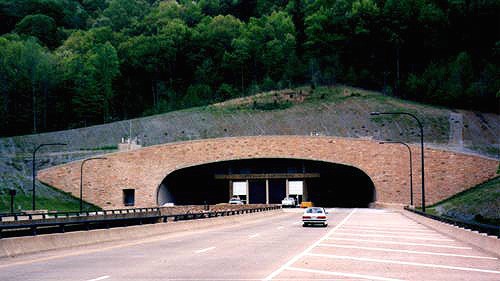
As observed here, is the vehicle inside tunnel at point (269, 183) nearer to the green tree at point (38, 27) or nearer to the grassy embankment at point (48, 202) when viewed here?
the grassy embankment at point (48, 202)

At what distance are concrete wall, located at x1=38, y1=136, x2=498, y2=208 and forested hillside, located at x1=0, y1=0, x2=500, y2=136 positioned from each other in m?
40.9

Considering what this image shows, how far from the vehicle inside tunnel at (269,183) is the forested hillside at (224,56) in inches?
1306

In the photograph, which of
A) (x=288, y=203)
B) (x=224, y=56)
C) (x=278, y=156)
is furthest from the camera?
(x=224, y=56)

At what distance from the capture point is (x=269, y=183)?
100438mm

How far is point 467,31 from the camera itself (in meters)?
148

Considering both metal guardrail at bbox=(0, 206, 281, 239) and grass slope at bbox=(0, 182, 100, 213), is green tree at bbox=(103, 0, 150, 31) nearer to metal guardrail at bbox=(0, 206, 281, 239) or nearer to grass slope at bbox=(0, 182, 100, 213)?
grass slope at bbox=(0, 182, 100, 213)

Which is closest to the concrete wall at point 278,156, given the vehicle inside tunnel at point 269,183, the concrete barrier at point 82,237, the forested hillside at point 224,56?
the vehicle inside tunnel at point 269,183

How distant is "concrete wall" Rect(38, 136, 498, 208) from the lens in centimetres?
8512

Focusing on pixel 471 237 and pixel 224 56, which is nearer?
pixel 471 237

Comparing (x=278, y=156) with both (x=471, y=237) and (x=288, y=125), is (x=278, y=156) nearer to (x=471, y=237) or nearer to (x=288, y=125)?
(x=288, y=125)

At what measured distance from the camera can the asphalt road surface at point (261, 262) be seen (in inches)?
589

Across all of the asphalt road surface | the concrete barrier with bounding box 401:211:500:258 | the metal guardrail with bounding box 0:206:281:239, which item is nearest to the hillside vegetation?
the metal guardrail with bounding box 0:206:281:239

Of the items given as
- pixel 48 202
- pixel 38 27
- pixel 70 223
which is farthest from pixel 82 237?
pixel 38 27

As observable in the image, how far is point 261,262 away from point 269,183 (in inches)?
3259
